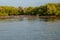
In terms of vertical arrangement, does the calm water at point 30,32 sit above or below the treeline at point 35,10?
above

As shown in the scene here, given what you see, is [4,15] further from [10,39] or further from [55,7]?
[10,39]

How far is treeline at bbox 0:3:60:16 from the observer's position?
37.3 m

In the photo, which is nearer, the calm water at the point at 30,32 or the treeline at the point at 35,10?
the calm water at the point at 30,32

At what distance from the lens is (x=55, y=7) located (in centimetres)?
3972

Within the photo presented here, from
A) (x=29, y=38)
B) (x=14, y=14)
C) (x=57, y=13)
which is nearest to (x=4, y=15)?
(x=14, y=14)

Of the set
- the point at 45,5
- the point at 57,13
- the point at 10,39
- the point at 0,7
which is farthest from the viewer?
the point at 0,7

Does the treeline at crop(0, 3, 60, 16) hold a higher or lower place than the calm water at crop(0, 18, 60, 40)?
lower

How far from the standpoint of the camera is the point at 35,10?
39.6 m

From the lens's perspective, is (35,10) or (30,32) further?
(35,10)

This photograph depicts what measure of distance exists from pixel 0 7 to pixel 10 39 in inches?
1281

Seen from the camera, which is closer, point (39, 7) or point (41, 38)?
point (41, 38)

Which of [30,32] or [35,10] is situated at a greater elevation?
[30,32]

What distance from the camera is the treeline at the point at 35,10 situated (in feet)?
122

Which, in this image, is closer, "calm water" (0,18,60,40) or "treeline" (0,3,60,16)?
"calm water" (0,18,60,40)
